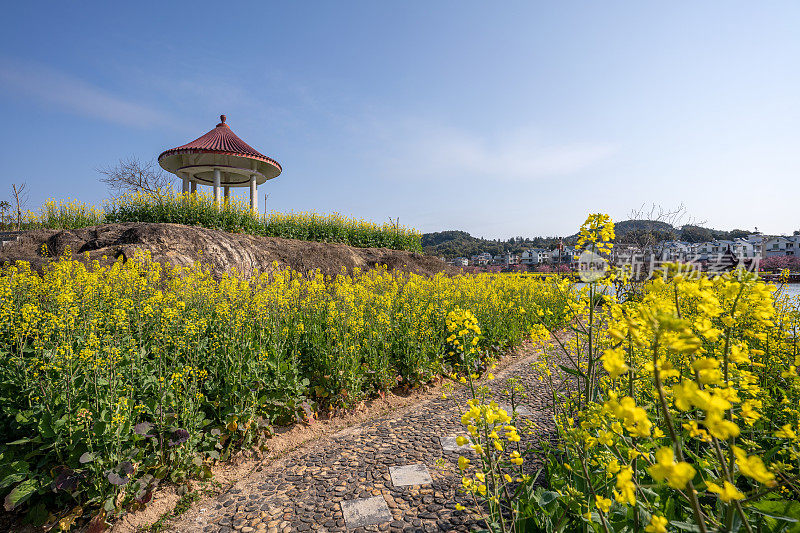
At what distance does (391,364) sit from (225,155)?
32.2ft

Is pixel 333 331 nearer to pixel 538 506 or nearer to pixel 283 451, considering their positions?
pixel 283 451

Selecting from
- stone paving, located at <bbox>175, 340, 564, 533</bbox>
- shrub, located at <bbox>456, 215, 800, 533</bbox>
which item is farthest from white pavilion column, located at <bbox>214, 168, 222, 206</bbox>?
shrub, located at <bbox>456, 215, 800, 533</bbox>

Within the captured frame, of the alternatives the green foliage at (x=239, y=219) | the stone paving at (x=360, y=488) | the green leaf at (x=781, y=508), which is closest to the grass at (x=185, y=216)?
the green foliage at (x=239, y=219)

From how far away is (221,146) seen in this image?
1217 centimetres

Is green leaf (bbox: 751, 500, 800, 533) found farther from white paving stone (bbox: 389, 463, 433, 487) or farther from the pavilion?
the pavilion

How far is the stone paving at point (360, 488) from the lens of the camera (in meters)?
2.51

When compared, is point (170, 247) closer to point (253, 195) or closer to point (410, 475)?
point (253, 195)

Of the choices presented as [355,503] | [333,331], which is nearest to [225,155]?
[333,331]

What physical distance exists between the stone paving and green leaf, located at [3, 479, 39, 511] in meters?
0.89

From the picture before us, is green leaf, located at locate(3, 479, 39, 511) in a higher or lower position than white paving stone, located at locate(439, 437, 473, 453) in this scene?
higher

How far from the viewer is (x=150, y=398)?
2.91 meters

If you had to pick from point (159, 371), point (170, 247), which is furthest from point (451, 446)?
point (170, 247)

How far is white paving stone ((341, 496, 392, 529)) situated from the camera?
8.18 feet

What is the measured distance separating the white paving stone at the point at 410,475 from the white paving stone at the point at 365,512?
242 millimetres
